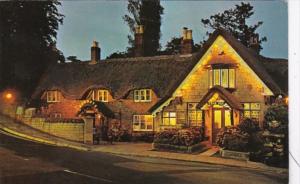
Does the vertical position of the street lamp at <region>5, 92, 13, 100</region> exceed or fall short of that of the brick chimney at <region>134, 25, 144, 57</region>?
it falls short

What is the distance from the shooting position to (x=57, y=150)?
265 cm

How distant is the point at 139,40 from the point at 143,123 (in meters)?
0.55

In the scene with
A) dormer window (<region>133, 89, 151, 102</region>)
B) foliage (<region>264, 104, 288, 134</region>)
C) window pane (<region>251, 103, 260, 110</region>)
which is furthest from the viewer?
dormer window (<region>133, 89, 151, 102</region>)

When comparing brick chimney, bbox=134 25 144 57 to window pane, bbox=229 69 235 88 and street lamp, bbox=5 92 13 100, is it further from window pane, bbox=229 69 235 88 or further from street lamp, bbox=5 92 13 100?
street lamp, bbox=5 92 13 100

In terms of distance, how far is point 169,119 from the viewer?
8.80ft

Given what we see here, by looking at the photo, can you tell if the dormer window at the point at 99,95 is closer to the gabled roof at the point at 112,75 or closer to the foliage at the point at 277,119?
the gabled roof at the point at 112,75

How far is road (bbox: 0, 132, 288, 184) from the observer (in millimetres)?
2406

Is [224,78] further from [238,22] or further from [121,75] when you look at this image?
[121,75]

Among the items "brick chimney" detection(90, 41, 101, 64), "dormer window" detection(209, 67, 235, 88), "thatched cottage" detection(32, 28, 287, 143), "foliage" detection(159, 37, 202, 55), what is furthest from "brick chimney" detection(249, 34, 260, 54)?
"brick chimney" detection(90, 41, 101, 64)

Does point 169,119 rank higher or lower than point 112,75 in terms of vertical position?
lower

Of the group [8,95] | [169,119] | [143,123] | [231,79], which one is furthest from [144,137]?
[8,95]

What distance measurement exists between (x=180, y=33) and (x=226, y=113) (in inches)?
23.2

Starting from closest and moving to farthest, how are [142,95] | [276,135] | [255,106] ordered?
[276,135]
[255,106]
[142,95]

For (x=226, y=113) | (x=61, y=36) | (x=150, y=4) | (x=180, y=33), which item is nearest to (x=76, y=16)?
(x=61, y=36)
